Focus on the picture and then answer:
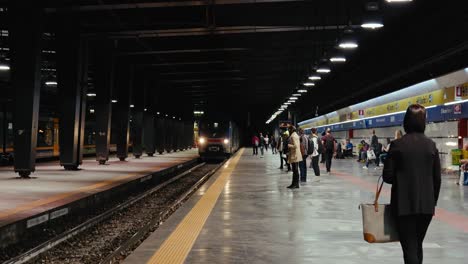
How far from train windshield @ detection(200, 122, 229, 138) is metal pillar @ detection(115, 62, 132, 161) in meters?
6.32

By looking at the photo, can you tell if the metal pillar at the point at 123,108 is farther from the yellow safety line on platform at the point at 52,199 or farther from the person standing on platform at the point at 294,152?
the person standing on platform at the point at 294,152

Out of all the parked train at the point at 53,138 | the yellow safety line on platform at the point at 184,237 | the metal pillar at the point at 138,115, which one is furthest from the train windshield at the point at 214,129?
the yellow safety line on platform at the point at 184,237

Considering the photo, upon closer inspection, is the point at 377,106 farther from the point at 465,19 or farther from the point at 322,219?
the point at 322,219

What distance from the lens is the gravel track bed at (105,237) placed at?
26.5 feet

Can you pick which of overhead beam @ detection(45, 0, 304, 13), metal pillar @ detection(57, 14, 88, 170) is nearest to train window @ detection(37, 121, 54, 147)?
metal pillar @ detection(57, 14, 88, 170)

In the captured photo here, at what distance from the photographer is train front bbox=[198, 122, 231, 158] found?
35.3 meters

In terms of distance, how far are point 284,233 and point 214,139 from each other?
1098 inches

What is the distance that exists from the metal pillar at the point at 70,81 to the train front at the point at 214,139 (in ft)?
48.4

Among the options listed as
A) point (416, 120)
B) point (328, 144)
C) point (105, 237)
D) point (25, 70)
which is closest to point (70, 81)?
point (25, 70)

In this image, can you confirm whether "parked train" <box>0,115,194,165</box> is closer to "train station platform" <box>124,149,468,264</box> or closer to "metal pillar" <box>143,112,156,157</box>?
"metal pillar" <box>143,112,156,157</box>

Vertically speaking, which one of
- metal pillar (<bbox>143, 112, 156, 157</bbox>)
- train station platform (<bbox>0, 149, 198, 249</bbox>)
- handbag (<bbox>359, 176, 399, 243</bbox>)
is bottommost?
train station platform (<bbox>0, 149, 198, 249</bbox>)

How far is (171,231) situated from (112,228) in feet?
12.3

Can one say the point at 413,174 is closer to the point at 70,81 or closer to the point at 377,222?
the point at 377,222

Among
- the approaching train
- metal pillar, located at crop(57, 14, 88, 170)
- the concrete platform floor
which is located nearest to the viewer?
the concrete platform floor
